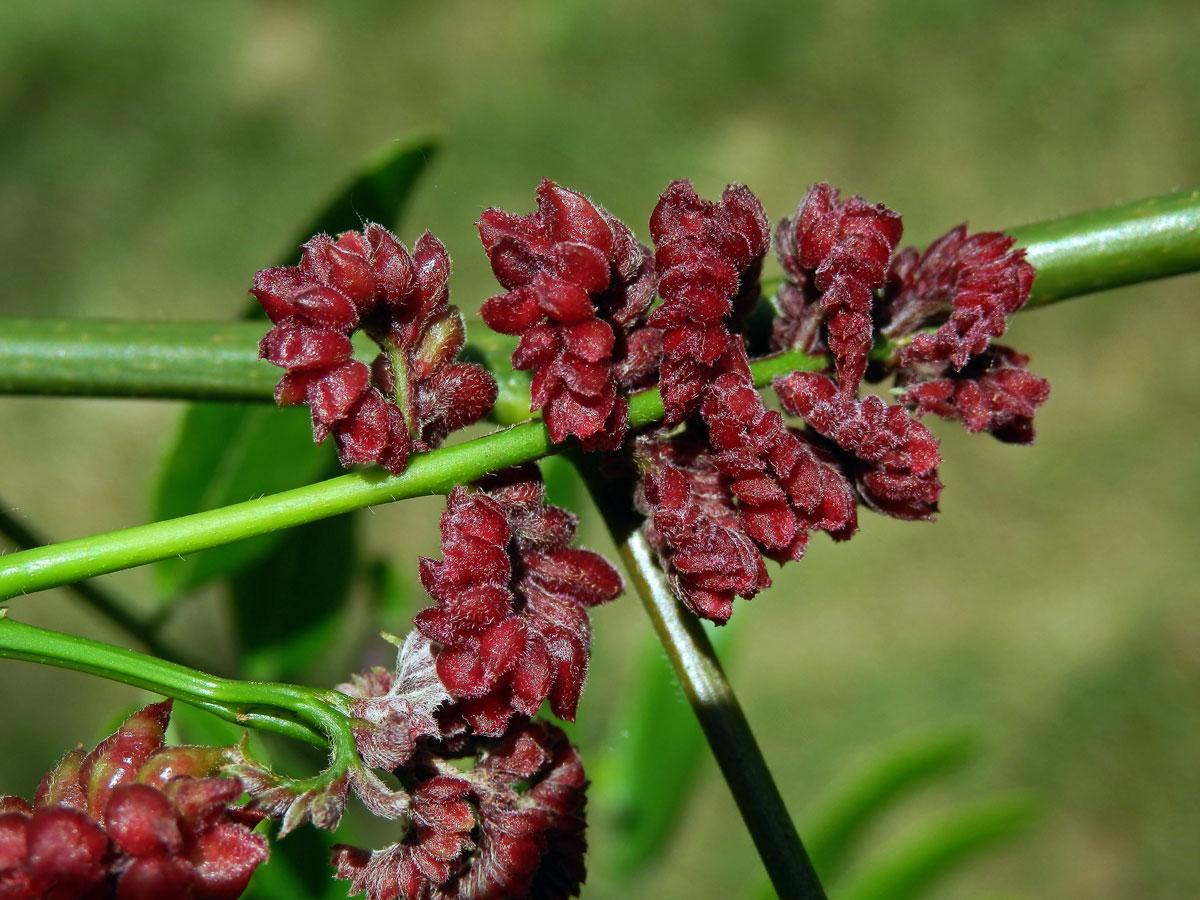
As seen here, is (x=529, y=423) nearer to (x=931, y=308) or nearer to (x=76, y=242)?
(x=931, y=308)

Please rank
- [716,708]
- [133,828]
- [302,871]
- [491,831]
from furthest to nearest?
[302,871]
[716,708]
[491,831]
[133,828]

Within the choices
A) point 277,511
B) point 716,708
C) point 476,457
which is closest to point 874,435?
point 716,708

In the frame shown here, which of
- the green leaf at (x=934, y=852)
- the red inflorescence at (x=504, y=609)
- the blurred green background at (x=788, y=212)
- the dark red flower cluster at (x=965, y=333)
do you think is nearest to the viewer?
the red inflorescence at (x=504, y=609)

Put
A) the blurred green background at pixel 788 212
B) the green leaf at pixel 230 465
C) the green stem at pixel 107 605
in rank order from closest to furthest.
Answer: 1. the green stem at pixel 107 605
2. the green leaf at pixel 230 465
3. the blurred green background at pixel 788 212

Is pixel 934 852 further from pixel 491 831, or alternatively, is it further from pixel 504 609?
pixel 504 609

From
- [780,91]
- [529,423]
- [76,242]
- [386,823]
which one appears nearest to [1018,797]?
[386,823]

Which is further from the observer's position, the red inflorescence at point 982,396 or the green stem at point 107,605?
the green stem at point 107,605

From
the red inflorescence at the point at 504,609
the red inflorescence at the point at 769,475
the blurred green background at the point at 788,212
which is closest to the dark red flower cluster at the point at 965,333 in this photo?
the red inflorescence at the point at 769,475

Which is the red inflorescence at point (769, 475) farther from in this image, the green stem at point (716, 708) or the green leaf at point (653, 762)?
the green leaf at point (653, 762)
